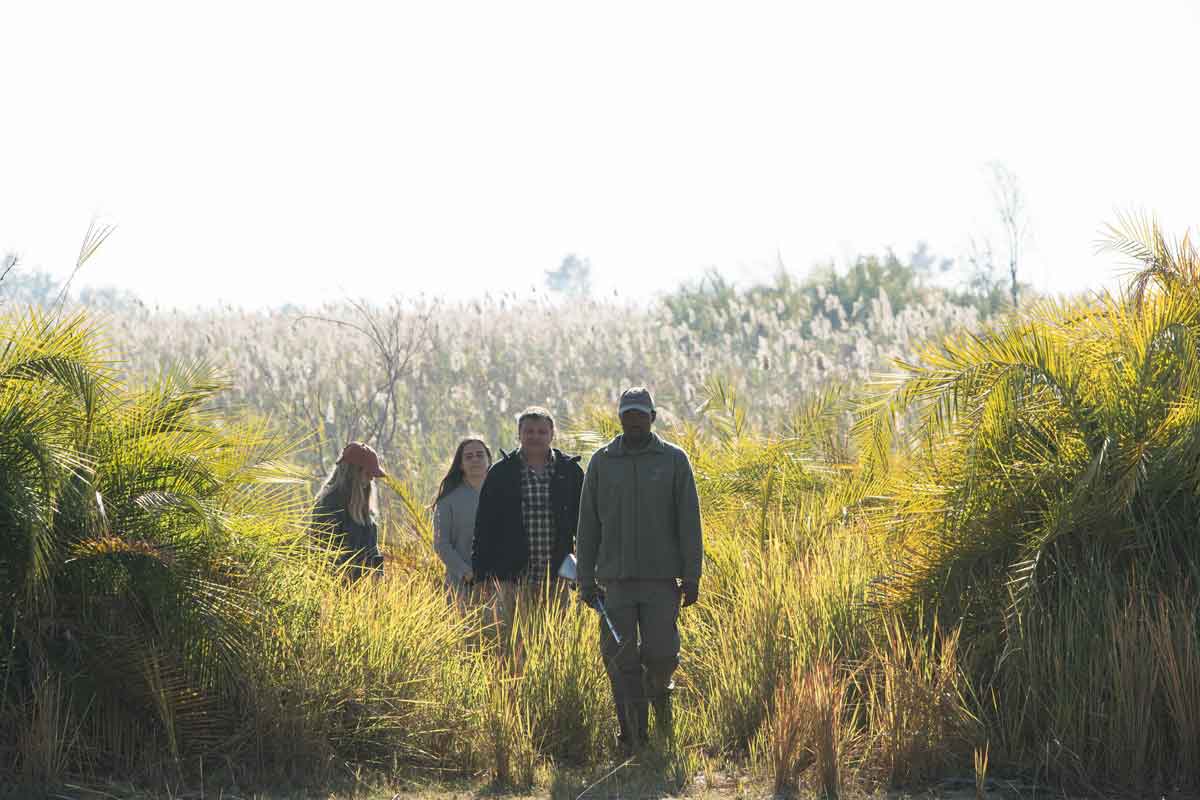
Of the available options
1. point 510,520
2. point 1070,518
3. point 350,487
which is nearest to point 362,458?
point 350,487

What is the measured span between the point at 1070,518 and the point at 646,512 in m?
2.08

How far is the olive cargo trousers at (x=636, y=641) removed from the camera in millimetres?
7211

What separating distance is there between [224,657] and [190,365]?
1982 millimetres

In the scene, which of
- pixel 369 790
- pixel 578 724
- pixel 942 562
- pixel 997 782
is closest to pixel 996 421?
pixel 942 562

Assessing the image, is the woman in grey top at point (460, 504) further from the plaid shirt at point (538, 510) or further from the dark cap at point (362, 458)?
the plaid shirt at point (538, 510)

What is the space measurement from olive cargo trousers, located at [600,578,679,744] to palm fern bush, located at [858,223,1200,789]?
1.27 meters

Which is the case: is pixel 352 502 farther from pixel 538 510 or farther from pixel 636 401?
pixel 636 401

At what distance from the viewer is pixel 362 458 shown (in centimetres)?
885

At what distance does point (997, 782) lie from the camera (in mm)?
6586

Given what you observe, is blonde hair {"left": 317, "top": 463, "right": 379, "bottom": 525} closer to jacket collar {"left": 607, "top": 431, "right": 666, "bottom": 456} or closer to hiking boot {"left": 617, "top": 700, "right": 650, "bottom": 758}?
jacket collar {"left": 607, "top": 431, "right": 666, "bottom": 456}

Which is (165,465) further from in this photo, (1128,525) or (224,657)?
(1128,525)

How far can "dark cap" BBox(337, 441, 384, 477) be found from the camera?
8781mm

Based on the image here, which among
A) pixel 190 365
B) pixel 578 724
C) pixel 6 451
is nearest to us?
pixel 6 451

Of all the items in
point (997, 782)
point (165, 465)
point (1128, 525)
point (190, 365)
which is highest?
point (190, 365)
